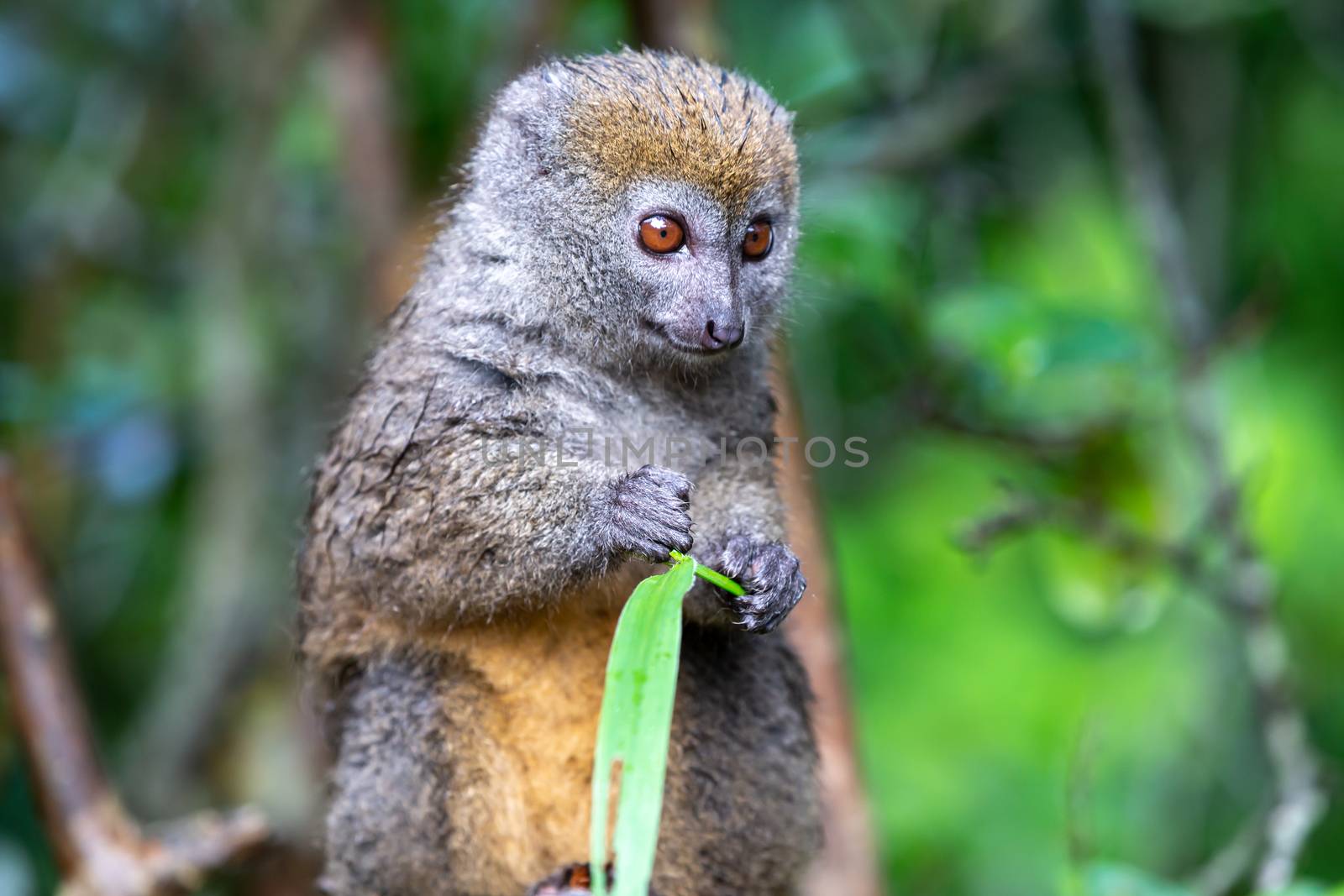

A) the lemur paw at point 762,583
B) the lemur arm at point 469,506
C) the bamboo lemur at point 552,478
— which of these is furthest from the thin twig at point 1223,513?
the lemur arm at point 469,506

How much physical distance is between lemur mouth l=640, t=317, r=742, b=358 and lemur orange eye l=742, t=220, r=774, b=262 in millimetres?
298

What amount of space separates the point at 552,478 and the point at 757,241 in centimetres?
84

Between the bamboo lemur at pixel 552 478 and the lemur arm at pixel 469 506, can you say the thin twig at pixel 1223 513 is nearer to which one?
the bamboo lemur at pixel 552 478

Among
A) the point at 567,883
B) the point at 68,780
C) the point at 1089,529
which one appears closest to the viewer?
the point at 567,883

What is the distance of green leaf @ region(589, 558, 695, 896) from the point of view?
198cm

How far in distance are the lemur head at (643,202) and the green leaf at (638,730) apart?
1.17 metres

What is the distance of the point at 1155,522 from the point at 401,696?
301cm

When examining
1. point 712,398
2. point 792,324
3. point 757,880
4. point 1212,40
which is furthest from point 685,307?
point 1212,40

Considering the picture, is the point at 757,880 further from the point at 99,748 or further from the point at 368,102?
the point at 99,748

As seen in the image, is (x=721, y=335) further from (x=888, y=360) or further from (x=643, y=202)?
(x=888, y=360)

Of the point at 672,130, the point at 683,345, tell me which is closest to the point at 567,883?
the point at 683,345

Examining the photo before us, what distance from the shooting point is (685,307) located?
10.9 feet

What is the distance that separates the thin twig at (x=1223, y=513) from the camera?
4.35 meters

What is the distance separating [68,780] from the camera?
4.44 metres
